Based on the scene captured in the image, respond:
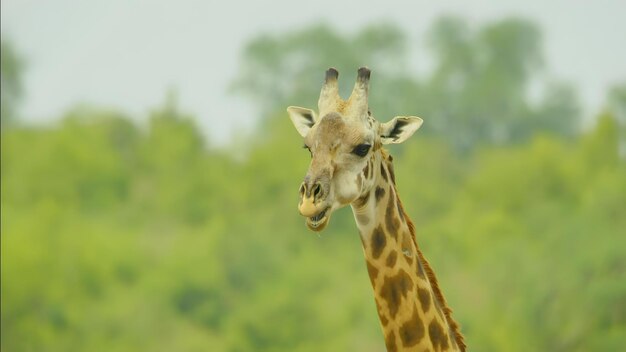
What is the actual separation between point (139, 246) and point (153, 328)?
19201 mm

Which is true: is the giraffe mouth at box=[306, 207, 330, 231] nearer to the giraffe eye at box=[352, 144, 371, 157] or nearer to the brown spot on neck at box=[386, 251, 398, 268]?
the giraffe eye at box=[352, 144, 371, 157]

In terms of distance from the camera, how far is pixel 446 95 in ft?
494

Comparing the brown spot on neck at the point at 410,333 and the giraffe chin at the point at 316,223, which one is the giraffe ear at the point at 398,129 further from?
the brown spot on neck at the point at 410,333

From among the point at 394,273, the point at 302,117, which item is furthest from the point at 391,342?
the point at 302,117

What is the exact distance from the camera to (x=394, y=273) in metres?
14.4

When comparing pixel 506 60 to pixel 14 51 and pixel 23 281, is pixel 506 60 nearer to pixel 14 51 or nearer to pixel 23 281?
pixel 14 51

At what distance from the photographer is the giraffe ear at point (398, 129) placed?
A: 575 inches

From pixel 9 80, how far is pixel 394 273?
11739 centimetres

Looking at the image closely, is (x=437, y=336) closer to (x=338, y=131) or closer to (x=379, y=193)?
(x=379, y=193)

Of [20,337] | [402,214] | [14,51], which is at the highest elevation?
[14,51]

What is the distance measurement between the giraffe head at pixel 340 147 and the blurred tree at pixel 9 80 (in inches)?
4326

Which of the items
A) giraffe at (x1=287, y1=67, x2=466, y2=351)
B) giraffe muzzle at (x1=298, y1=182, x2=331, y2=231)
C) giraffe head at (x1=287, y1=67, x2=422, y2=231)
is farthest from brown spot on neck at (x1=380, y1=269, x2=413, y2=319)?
giraffe muzzle at (x1=298, y1=182, x2=331, y2=231)

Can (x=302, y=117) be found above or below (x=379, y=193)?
above

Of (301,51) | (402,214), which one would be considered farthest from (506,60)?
(402,214)
